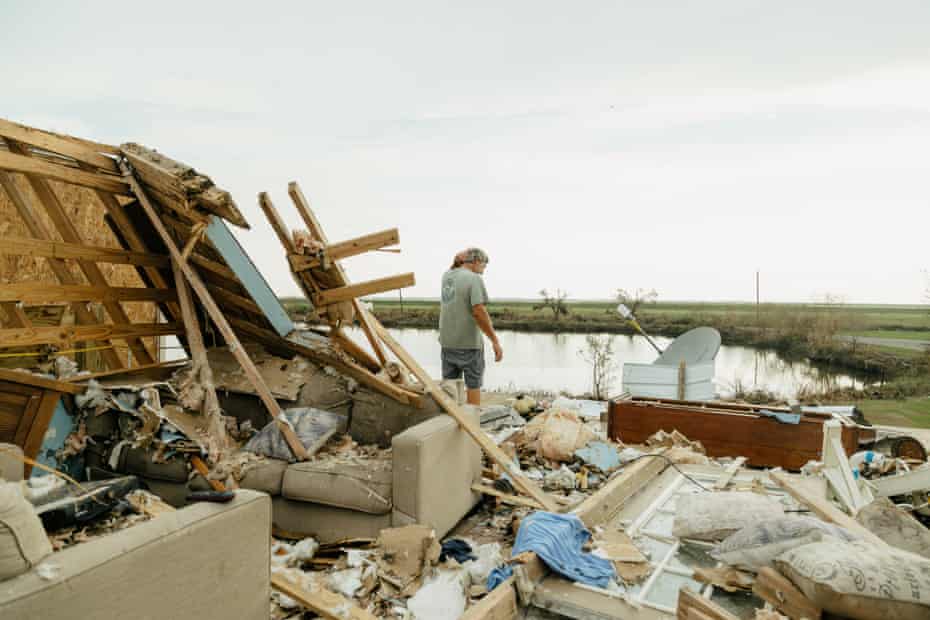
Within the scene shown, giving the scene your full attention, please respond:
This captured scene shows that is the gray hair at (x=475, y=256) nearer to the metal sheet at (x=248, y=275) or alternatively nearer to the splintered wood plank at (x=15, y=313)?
the metal sheet at (x=248, y=275)

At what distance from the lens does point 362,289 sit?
316cm

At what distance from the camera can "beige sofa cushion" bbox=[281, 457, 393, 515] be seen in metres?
2.69

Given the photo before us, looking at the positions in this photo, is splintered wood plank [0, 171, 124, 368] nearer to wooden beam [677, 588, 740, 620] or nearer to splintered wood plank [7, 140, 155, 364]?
splintered wood plank [7, 140, 155, 364]

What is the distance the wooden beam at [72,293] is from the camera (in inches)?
126

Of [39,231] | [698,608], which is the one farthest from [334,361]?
[698,608]

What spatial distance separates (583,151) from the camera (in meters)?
10.4

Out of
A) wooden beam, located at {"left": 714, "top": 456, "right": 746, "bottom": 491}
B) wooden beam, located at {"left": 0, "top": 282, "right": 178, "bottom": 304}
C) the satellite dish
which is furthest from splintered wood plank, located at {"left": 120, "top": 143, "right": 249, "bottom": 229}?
the satellite dish

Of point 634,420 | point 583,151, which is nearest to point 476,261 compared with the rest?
point 634,420

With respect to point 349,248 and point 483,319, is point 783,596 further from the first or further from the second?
point 483,319

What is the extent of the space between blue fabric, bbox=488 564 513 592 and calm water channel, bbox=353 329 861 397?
7.08m

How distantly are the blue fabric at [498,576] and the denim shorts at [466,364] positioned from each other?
2.27 m

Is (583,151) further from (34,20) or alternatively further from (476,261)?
(34,20)

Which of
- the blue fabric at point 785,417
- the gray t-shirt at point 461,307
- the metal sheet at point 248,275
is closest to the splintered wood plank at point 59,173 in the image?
the metal sheet at point 248,275

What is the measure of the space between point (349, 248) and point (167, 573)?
195 centimetres
